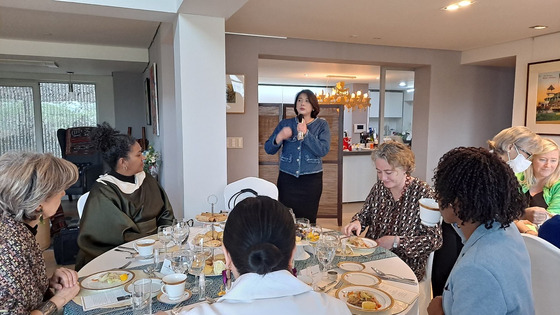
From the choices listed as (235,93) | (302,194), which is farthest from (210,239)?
(235,93)

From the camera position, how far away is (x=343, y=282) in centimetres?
143

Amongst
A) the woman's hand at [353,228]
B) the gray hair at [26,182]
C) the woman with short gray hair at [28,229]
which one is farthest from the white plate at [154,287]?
the woman's hand at [353,228]

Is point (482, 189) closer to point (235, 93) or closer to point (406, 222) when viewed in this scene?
point (406, 222)

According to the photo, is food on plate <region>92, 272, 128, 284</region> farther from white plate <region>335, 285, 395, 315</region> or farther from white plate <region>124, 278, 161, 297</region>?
white plate <region>335, 285, 395, 315</region>

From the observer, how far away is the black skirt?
303cm

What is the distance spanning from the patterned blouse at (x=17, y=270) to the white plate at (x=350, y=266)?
1147 millimetres

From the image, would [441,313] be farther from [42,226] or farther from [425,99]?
[425,99]

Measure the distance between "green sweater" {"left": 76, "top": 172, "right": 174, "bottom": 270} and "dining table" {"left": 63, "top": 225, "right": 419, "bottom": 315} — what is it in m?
0.19

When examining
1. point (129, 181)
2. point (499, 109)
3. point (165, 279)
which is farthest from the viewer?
point (499, 109)

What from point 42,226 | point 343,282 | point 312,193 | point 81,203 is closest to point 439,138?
point 312,193

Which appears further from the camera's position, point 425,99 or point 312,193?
point 425,99

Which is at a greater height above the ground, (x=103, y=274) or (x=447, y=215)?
(x=447, y=215)

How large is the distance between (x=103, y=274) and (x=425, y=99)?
450cm

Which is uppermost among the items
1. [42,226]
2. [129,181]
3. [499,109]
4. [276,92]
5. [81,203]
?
[276,92]
